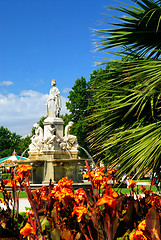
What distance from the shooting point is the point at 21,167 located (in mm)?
2348

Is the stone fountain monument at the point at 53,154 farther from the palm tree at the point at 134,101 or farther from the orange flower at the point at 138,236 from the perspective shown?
the orange flower at the point at 138,236

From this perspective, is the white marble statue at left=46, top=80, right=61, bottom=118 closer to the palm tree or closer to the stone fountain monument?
the stone fountain monument

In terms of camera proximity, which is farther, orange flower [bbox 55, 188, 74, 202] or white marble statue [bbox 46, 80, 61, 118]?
white marble statue [bbox 46, 80, 61, 118]

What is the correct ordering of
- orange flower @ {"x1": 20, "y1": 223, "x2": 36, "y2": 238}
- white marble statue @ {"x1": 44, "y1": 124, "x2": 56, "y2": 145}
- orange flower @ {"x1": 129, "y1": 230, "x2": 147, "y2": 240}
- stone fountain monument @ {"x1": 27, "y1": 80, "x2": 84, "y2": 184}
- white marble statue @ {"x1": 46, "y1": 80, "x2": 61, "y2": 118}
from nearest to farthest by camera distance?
orange flower @ {"x1": 129, "y1": 230, "x2": 147, "y2": 240} < orange flower @ {"x1": 20, "y1": 223, "x2": 36, "y2": 238} < stone fountain monument @ {"x1": 27, "y1": 80, "x2": 84, "y2": 184} < white marble statue @ {"x1": 44, "y1": 124, "x2": 56, "y2": 145} < white marble statue @ {"x1": 46, "y1": 80, "x2": 61, "y2": 118}

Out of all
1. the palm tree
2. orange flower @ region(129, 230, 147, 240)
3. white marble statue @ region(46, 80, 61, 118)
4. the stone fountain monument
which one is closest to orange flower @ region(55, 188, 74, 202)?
orange flower @ region(129, 230, 147, 240)

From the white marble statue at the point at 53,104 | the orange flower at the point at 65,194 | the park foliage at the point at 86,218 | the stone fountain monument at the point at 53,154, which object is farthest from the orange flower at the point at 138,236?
the white marble statue at the point at 53,104

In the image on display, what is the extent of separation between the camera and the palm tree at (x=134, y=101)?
11.8ft

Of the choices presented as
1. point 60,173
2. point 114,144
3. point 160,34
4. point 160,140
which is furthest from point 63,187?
point 60,173

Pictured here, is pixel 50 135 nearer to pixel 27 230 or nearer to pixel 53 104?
pixel 53 104

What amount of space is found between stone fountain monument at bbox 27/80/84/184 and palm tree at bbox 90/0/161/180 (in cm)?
1027

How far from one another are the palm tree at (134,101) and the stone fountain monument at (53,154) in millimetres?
10265

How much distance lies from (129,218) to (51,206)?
0.73 m

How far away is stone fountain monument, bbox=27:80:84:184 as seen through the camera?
15.0 meters

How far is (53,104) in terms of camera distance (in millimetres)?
16609
